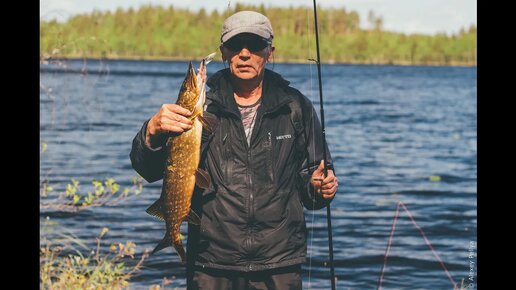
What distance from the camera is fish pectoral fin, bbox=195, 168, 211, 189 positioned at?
16.4ft

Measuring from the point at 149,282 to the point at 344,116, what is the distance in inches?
859

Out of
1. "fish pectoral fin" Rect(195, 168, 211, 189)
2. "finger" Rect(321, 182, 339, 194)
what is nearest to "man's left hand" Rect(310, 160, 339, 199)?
"finger" Rect(321, 182, 339, 194)

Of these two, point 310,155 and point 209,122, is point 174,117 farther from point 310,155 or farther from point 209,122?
point 310,155

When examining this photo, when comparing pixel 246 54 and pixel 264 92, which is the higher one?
pixel 246 54

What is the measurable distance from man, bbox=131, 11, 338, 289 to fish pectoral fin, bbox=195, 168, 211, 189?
53 millimetres

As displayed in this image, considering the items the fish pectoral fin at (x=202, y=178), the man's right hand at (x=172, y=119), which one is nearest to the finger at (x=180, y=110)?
the man's right hand at (x=172, y=119)

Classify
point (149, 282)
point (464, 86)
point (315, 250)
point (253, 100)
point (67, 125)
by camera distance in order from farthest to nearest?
1. point (464, 86)
2. point (67, 125)
3. point (315, 250)
4. point (149, 282)
5. point (253, 100)

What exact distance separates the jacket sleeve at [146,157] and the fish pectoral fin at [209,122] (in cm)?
27

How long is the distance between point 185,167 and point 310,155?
680mm

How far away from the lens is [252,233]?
5074mm

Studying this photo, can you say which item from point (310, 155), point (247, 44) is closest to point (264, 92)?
point (247, 44)

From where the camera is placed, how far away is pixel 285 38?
54656mm

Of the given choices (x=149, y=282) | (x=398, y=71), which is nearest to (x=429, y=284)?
(x=149, y=282)
